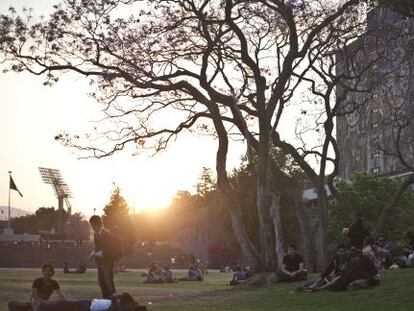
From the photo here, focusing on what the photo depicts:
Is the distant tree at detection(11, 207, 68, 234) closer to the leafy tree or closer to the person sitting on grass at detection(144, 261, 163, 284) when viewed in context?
the leafy tree

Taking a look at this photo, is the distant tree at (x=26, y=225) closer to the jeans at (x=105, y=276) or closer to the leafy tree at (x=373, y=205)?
the leafy tree at (x=373, y=205)

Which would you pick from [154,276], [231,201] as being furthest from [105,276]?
[154,276]

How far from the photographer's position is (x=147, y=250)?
69.9 metres

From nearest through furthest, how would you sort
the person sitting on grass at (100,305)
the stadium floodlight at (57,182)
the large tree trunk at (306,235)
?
the person sitting on grass at (100,305)
the large tree trunk at (306,235)
the stadium floodlight at (57,182)

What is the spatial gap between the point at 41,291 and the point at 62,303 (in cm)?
126

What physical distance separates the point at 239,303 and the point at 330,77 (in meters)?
13.0

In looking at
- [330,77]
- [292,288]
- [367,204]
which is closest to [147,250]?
[367,204]

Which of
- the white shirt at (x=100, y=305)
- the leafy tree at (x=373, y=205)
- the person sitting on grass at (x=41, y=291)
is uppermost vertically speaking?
the leafy tree at (x=373, y=205)

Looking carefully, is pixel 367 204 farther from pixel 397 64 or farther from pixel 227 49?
pixel 227 49

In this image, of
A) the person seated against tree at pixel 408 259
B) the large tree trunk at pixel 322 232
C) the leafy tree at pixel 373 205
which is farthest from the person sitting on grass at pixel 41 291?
the leafy tree at pixel 373 205

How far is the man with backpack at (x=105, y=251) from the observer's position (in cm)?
1162

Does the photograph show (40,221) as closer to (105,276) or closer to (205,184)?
(205,184)

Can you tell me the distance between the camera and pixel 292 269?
1864cm

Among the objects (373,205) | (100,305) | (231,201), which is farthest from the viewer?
(373,205)
